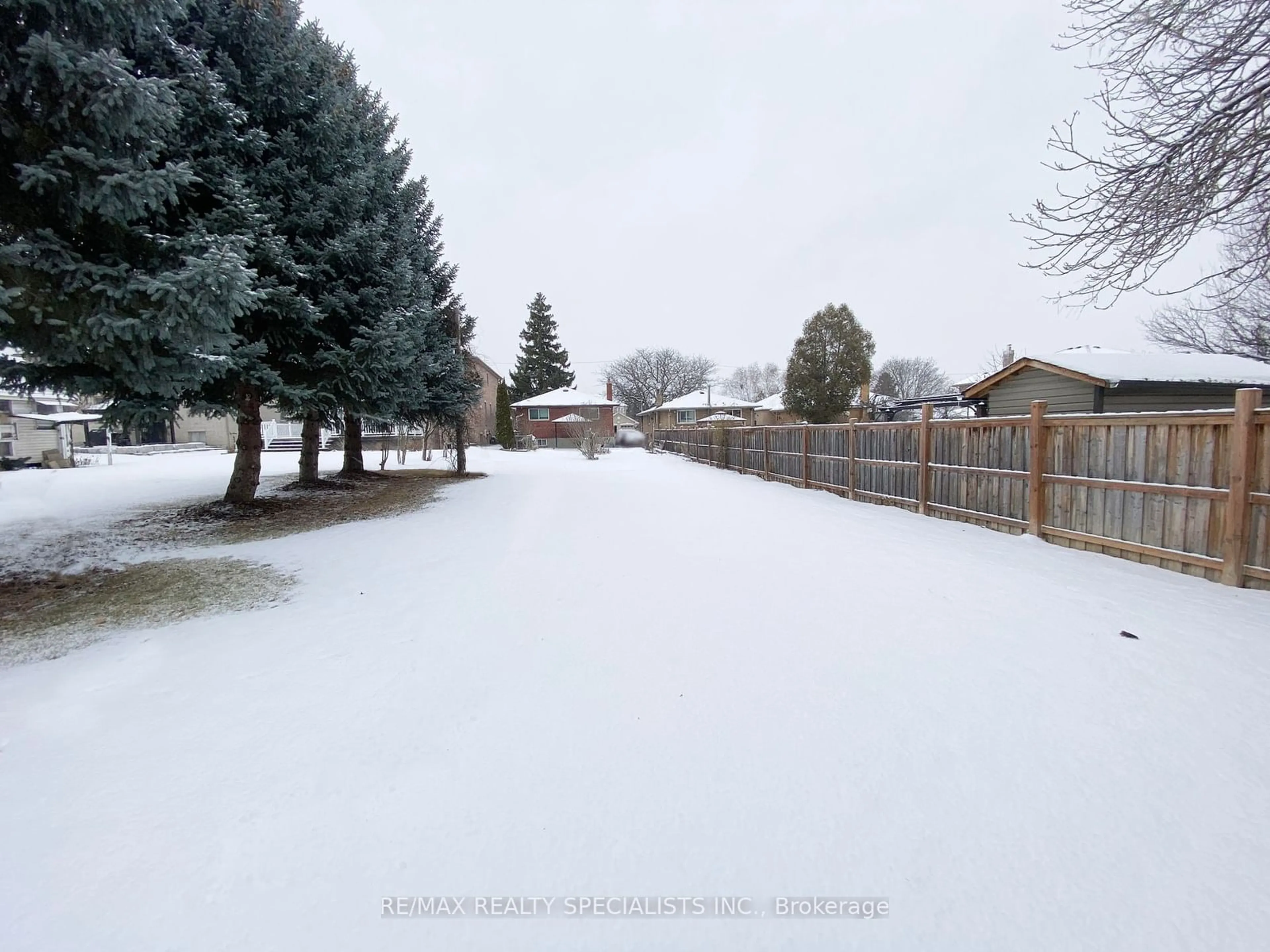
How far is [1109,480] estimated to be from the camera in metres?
5.63

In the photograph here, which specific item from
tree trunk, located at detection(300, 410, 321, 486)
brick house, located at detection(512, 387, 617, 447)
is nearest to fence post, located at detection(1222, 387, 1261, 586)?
tree trunk, located at detection(300, 410, 321, 486)

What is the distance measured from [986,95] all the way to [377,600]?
1007 centimetres

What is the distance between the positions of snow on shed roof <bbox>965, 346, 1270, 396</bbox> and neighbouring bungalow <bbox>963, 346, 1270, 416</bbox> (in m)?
0.02

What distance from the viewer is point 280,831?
2068 millimetres

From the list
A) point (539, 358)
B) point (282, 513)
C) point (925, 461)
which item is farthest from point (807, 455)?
point (539, 358)

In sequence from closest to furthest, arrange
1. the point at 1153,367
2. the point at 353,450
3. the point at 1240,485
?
the point at 1240,485, the point at 1153,367, the point at 353,450

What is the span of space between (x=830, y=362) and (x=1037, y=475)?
71.3ft

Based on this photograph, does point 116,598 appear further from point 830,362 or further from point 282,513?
point 830,362

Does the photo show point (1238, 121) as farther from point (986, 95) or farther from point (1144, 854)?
point (1144, 854)

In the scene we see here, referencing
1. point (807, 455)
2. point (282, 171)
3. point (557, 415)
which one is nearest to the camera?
point (282, 171)

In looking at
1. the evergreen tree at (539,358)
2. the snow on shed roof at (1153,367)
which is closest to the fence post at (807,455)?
the snow on shed roof at (1153,367)

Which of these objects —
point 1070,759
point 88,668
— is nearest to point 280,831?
point 88,668

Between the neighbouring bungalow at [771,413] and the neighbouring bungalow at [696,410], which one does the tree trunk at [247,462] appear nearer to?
the neighbouring bungalow at [771,413]

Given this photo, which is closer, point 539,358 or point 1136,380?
point 1136,380
